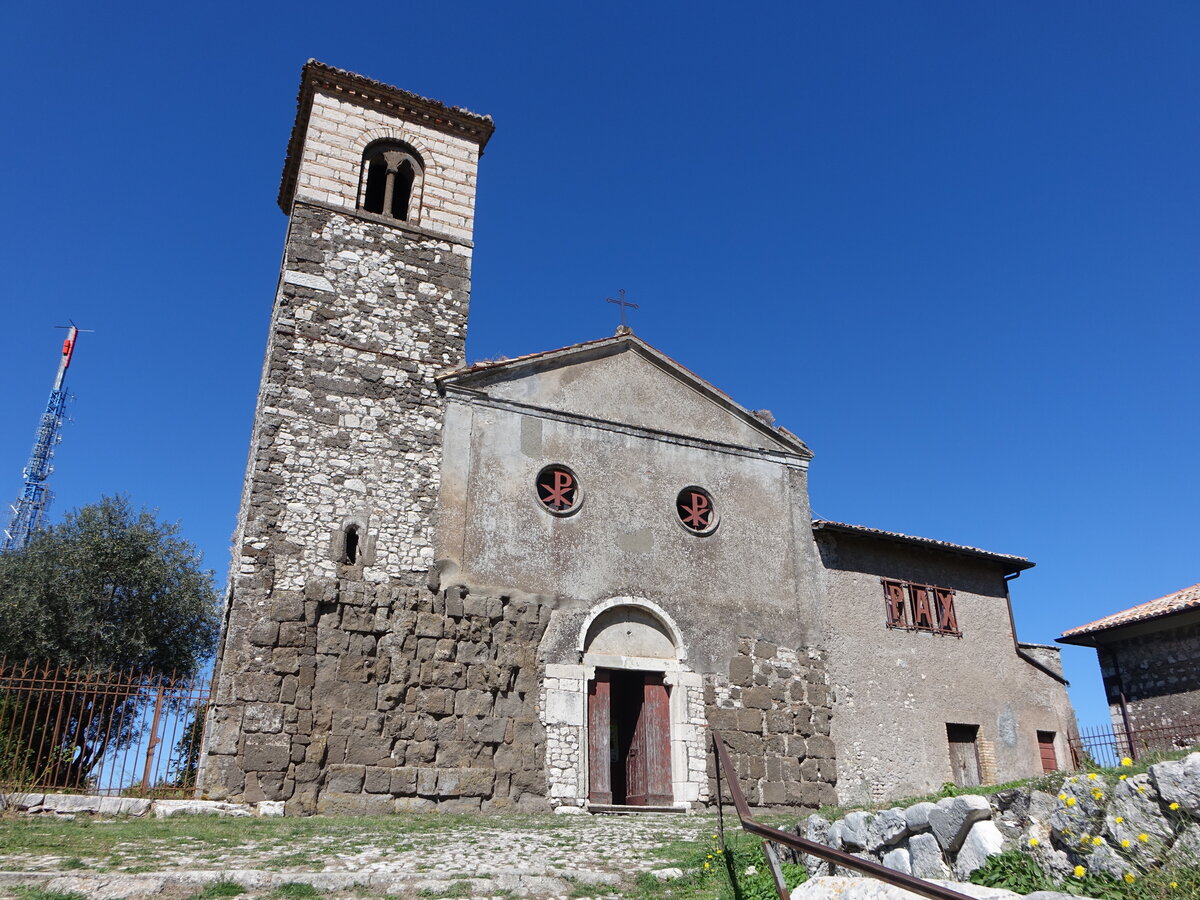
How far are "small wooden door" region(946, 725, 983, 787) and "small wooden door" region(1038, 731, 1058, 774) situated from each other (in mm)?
1708

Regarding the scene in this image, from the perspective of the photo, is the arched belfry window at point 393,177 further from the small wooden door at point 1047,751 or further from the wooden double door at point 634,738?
the small wooden door at point 1047,751

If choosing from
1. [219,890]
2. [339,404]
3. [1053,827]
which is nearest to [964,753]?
[1053,827]

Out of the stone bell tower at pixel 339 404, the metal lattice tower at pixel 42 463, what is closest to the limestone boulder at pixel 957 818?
the stone bell tower at pixel 339 404

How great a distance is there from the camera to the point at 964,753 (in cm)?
1798

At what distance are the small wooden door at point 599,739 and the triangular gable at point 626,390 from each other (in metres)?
4.93

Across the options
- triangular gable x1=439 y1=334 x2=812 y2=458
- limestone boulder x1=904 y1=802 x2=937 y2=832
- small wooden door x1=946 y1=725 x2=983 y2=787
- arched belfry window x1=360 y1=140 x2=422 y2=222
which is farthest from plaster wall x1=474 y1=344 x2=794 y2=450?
limestone boulder x1=904 y1=802 x2=937 y2=832

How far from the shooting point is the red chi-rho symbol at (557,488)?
52.8ft

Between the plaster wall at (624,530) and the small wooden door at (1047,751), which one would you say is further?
the small wooden door at (1047,751)

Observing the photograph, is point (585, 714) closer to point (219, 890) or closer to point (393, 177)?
point (219, 890)

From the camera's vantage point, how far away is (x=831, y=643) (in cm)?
1750

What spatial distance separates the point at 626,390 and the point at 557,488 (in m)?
2.69

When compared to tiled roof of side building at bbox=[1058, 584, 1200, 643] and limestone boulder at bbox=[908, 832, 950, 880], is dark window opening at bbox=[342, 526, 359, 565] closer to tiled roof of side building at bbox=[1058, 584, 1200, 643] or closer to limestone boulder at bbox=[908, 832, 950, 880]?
limestone boulder at bbox=[908, 832, 950, 880]

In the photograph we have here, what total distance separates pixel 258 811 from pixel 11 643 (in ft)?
34.0

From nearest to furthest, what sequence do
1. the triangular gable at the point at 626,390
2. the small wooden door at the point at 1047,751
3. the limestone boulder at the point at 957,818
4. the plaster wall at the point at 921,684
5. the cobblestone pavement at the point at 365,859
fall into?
the limestone boulder at the point at 957,818 < the cobblestone pavement at the point at 365,859 < the triangular gable at the point at 626,390 < the plaster wall at the point at 921,684 < the small wooden door at the point at 1047,751
